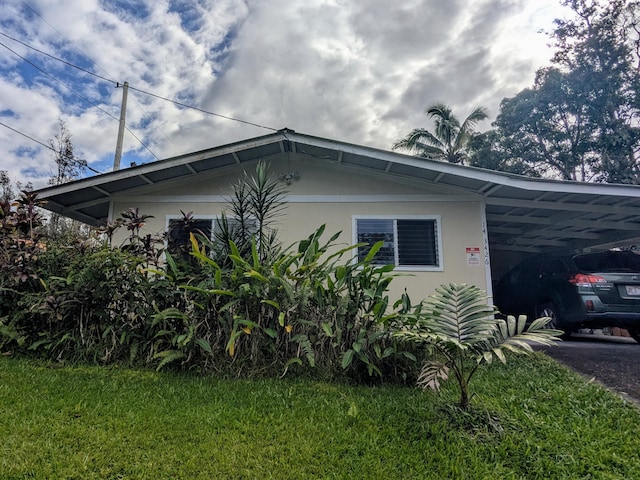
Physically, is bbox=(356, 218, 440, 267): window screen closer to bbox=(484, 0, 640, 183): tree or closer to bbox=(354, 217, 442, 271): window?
bbox=(354, 217, 442, 271): window

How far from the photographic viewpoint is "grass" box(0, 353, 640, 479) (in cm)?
206

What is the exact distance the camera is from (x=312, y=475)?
2.00m

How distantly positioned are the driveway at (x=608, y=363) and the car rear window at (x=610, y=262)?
4.07ft

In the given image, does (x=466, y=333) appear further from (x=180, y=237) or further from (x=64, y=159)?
(x=64, y=159)

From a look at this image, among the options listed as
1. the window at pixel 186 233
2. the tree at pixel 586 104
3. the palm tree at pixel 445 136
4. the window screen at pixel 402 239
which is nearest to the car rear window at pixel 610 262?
the window screen at pixel 402 239

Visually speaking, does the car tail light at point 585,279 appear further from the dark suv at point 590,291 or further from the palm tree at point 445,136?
the palm tree at point 445,136

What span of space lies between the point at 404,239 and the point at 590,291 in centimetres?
292

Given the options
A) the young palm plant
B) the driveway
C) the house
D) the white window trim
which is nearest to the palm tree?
the house

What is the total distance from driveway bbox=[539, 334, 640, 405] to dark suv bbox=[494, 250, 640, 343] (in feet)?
1.26

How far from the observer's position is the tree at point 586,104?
45.2ft

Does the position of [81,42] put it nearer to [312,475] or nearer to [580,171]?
[312,475]

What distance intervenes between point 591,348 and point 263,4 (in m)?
9.87

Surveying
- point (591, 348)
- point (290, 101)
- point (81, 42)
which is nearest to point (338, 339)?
point (591, 348)

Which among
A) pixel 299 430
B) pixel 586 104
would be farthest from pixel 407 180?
pixel 586 104
